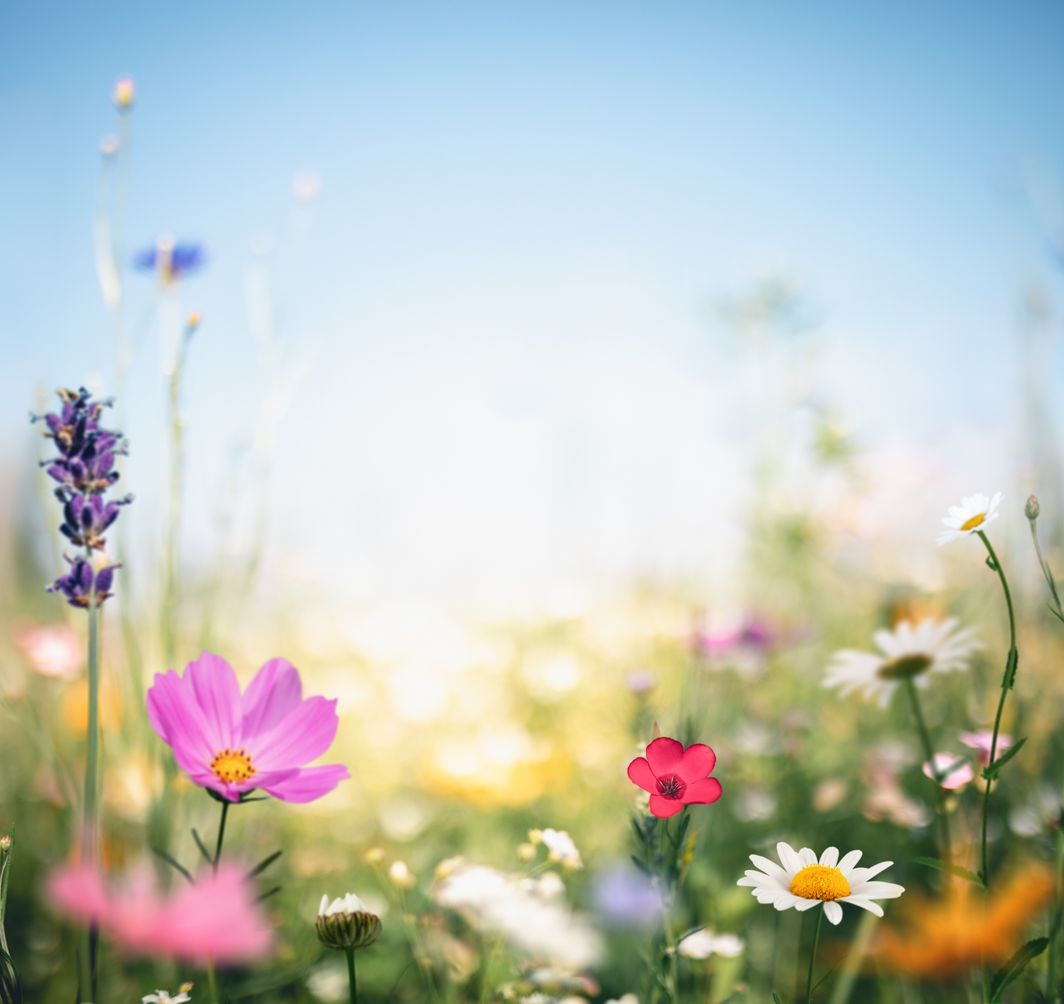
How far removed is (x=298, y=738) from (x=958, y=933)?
2.28ft

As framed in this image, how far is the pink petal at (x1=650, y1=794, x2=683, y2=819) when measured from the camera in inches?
19.1

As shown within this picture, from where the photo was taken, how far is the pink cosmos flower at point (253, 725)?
0.55m

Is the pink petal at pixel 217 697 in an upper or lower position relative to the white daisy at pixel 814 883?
upper

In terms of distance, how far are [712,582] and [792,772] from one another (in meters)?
1.20

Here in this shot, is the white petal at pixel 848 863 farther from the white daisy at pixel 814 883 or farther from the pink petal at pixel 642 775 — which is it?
the pink petal at pixel 642 775

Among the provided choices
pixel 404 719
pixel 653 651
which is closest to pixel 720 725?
pixel 653 651

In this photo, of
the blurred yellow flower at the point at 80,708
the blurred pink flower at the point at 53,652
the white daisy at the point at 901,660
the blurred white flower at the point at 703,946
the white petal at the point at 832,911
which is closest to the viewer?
the white petal at the point at 832,911

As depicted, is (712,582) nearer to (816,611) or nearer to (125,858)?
(816,611)

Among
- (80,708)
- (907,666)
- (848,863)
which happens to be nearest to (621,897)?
(907,666)

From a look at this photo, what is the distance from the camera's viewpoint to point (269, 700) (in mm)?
601

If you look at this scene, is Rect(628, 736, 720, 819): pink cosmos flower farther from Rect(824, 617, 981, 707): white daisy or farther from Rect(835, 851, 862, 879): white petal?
Rect(824, 617, 981, 707): white daisy

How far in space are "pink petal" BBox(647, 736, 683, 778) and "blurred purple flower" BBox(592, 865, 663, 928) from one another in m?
0.51

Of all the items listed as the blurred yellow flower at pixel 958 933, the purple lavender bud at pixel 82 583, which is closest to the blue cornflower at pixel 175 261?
the purple lavender bud at pixel 82 583

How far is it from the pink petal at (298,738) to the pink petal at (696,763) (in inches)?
9.3
